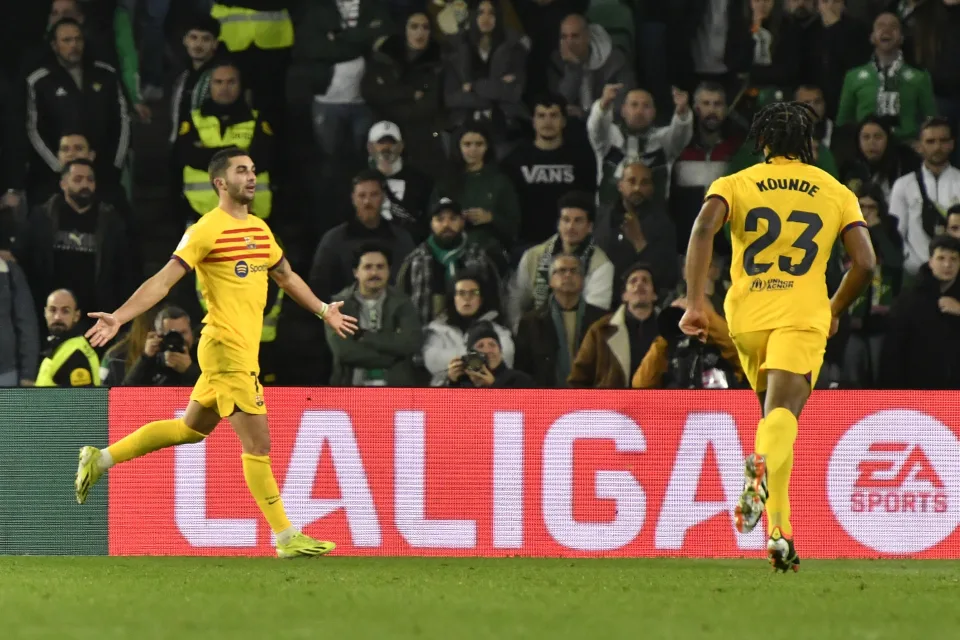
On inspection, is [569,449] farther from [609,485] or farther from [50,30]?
[50,30]

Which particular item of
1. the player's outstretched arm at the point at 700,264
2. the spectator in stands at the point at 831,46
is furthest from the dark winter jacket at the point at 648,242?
the player's outstretched arm at the point at 700,264

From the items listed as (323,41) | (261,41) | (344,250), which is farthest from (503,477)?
(261,41)

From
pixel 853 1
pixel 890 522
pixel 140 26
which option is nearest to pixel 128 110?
pixel 140 26

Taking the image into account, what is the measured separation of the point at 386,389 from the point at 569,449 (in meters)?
1.05

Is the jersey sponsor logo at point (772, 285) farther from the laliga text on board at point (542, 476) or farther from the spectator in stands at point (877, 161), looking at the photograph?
the spectator in stands at point (877, 161)

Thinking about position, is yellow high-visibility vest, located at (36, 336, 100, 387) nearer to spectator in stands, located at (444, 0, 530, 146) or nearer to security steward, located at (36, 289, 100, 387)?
security steward, located at (36, 289, 100, 387)

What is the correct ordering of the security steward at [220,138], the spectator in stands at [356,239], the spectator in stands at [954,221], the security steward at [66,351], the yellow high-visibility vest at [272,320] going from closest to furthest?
the security steward at [66,351] → the spectator in stands at [954,221] → the spectator in stands at [356,239] → the yellow high-visibility vest at [272,320] → the security steward at [220,138]

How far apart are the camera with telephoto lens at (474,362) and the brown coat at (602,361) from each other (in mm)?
571

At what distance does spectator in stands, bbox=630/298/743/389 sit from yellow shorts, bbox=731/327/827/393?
3.11 m

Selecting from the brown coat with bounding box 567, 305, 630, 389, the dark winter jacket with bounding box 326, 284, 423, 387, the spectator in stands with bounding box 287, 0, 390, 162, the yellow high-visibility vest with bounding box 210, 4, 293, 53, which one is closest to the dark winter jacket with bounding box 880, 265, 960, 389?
the brown coat with bounding box 567, 305, 630, 389

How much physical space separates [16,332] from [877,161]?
5.93 meters

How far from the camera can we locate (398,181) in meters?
11.0

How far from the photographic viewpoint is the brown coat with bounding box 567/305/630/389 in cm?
985

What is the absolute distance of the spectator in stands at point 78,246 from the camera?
35.3ft
